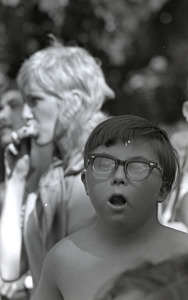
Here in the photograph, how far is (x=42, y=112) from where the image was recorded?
2619mm

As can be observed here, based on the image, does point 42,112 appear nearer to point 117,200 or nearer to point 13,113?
point 13,113

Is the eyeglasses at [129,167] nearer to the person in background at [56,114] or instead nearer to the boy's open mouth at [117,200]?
the boy's open mouth at [117,200]

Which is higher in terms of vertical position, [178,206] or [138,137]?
[138,137]

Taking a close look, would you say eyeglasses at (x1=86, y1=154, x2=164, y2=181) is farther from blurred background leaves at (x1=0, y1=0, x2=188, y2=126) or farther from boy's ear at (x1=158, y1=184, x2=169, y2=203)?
blurred background leaves at (x1=0, y1=0, x2=188, y2=126)

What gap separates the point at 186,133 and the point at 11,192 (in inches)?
30.9

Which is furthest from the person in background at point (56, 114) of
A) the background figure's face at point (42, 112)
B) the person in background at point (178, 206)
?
the person in background at point (178, 206)

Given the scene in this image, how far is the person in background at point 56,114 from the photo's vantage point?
2.42 m

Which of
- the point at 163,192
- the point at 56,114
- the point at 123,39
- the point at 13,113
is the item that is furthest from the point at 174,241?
the point at 123,39

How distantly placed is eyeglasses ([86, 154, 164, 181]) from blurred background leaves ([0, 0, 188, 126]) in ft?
10.3

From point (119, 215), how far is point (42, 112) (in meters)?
1.38

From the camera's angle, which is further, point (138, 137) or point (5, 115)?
point (5, 115)

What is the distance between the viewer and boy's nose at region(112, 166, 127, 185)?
129 centimetres

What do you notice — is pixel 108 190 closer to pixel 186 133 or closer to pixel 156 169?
pixel 156 169

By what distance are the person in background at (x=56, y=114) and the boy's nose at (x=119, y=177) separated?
1.09 meters
